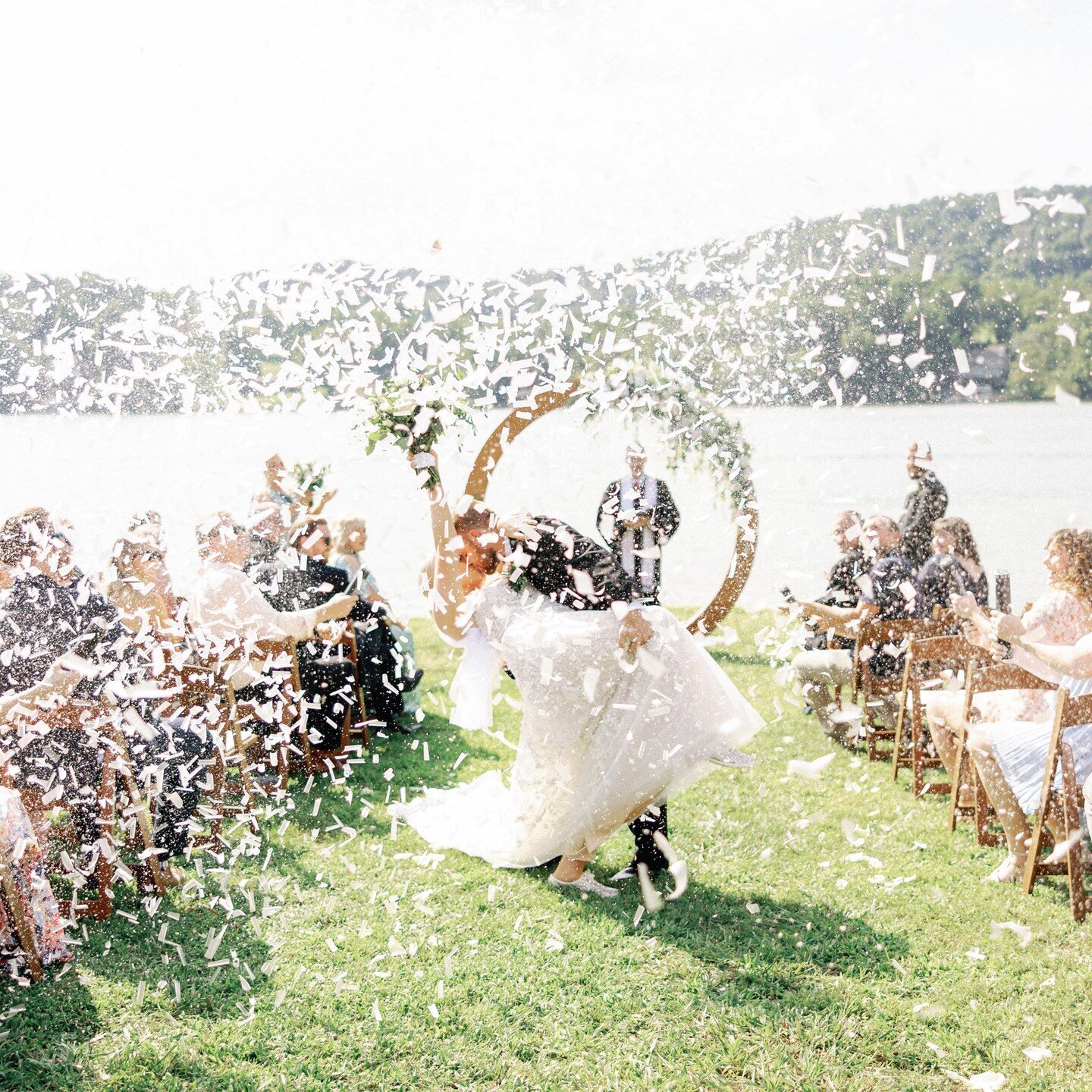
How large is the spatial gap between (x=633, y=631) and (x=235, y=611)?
2.90 m

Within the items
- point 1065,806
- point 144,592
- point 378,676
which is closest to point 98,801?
point 144,592

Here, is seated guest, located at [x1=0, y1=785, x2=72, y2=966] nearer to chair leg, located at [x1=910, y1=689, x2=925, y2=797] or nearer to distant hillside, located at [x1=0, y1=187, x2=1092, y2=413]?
distant hillside, located at [x1=0, y1=187, x2=1092, y2=413]

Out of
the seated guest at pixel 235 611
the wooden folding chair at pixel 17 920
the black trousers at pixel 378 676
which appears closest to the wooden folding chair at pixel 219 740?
the seated guest at pixel 235 611

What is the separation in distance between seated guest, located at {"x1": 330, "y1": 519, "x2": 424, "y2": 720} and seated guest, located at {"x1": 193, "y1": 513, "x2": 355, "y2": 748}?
1.36m

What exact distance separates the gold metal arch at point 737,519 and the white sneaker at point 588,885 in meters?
2.89

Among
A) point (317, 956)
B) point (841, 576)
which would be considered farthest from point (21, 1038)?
point (841, 576)

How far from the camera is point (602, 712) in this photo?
16.6ft

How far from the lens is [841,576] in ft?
27.2

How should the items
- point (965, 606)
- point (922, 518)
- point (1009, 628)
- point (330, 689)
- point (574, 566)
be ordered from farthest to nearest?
1. point (922, 518)
2. point (330, 689)
3. point (965, 606)
4. point (574, 566)
5. point (1009, 628)

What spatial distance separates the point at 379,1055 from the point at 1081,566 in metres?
3.96

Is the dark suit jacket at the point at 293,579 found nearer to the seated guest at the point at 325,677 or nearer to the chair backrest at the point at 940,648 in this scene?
the seated guest at the point at 325,677

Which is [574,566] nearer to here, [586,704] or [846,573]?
[586,704]

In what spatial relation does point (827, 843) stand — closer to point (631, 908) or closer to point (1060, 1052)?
Result: point (631, 908)

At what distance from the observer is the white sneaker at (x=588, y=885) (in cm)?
510
